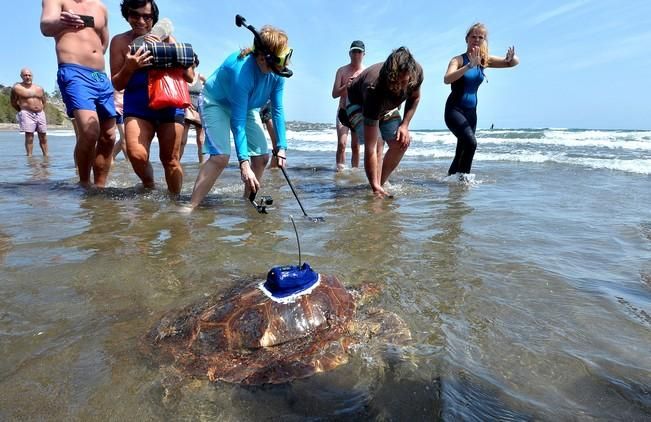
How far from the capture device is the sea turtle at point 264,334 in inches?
67.3

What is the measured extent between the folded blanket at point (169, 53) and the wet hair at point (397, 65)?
200 cm

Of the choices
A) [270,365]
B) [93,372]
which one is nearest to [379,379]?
[270,365]

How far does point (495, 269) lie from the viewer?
8.95 ft

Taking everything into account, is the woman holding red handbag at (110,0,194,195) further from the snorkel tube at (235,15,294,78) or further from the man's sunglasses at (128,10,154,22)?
the snorkel tube at (235,15,294,78)

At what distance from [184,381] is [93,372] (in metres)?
0.37

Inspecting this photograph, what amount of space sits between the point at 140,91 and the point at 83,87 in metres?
0.71

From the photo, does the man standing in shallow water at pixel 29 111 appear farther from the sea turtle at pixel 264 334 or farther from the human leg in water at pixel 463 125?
the sea turtle at pixel 264 334

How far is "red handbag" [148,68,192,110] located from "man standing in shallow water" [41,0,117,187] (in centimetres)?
90

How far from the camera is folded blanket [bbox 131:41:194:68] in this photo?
13.7ft

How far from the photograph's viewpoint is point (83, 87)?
4.57m

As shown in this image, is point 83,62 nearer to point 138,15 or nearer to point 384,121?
point 138,15

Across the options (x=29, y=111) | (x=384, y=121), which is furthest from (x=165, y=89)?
(x=29, y=111)

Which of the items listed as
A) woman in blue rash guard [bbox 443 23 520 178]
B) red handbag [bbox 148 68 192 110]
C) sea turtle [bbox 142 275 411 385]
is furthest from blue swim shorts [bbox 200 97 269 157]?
woman in blue rash guard [bbox 443 23 520 178]

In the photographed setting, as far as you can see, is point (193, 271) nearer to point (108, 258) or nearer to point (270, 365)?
point (108, 258)
